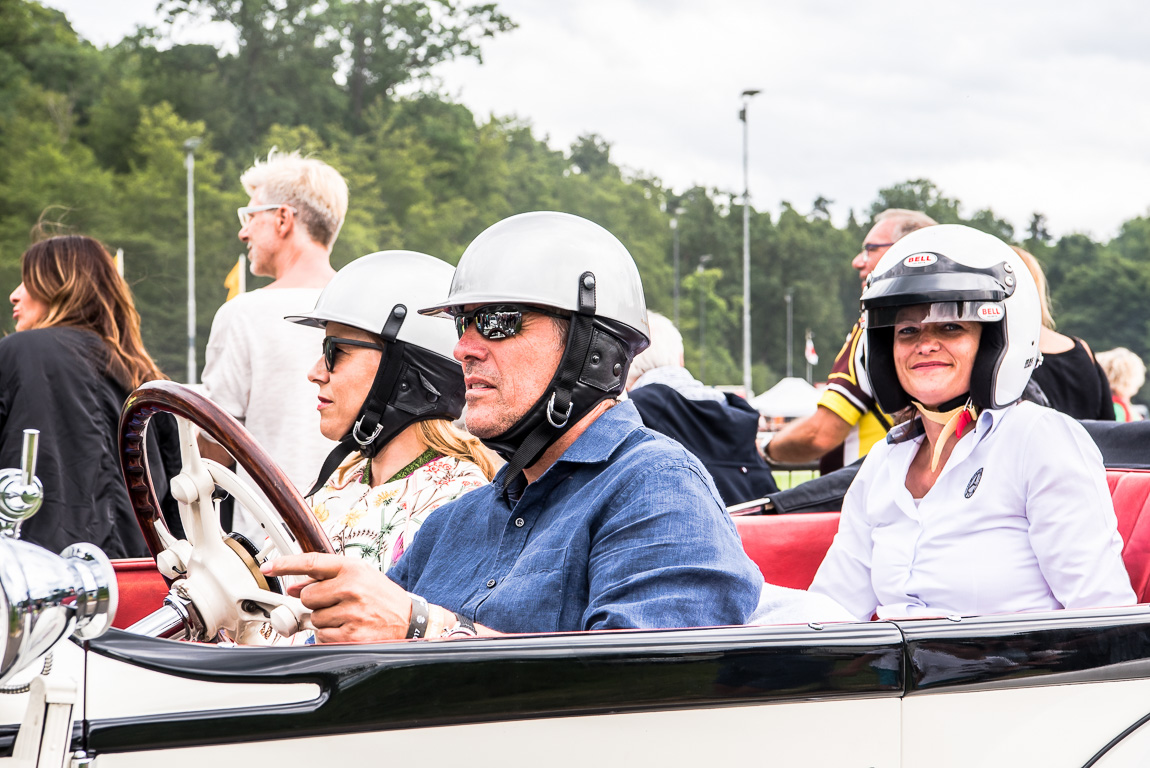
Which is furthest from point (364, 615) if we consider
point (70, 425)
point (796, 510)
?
point (70, 425)

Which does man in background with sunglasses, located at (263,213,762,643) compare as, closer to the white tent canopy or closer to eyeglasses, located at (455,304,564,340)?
eyeglasses, located at (455,304,564,340)

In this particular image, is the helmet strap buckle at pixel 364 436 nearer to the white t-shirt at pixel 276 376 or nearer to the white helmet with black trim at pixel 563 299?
the white helmet with black trim at pixel 563 299

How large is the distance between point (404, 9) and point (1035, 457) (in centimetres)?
6024

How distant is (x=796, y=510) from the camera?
3686 millimetres

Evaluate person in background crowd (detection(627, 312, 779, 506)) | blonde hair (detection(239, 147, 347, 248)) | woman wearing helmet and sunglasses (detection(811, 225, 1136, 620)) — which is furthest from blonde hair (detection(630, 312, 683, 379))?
woman wearing helmet and sunglasses (detection(811, 225, 1136, 620))

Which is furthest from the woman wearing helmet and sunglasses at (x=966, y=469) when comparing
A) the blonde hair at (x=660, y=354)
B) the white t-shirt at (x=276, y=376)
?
the blonde hair at (x=660, y=354)

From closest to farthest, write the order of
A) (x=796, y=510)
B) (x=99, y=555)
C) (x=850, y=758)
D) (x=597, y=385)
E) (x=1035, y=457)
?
(x=99, y=555), (x=850, y=758), (x=597, y=385), (x=1035, y=457), (x=796, y=510)

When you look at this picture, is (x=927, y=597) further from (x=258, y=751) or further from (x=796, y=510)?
(x=258, y=751)

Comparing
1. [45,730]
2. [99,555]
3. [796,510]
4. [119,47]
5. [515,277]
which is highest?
[119,47]

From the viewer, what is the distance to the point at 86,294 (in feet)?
13.0

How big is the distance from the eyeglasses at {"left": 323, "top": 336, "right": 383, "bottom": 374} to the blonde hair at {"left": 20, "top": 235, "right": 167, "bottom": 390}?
4.14 feet

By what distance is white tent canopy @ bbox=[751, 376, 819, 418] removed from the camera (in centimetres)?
2300

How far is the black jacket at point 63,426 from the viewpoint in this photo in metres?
3.73

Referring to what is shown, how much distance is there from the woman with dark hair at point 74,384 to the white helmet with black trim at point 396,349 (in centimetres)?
124
